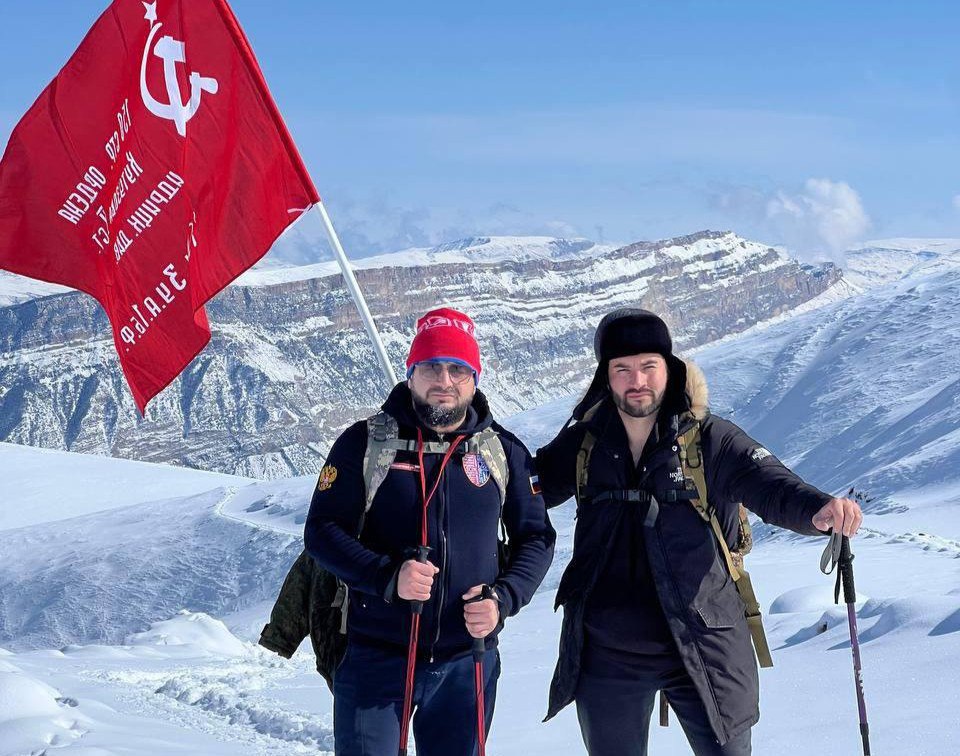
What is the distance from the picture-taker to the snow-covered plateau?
6.79 metres

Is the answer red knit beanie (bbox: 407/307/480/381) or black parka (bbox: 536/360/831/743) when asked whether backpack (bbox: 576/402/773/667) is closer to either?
black parka (bbox: 536/360/831/743)

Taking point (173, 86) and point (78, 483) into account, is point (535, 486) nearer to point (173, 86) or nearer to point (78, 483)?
point (173, 86)

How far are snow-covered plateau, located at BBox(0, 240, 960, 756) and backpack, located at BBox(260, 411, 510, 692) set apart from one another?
269cm

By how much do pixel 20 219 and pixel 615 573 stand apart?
13.3 ft

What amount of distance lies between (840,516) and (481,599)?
1.19 m

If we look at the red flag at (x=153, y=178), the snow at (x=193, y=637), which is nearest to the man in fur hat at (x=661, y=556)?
the red flag at (x=153, y=178)

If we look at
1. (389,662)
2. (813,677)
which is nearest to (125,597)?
(813,677)

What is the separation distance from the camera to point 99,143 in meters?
5.87

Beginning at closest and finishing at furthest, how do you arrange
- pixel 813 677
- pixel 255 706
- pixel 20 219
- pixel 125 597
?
pixel 20 219 < pixel 813 677 < pixel 255 706 < pixel 125 597

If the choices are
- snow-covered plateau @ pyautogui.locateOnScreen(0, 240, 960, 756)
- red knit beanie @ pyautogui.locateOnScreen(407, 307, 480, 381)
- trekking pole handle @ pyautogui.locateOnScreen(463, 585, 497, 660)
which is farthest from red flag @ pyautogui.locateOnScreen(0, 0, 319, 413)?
snow-covered plateau @ pyautogui.locateOnScreen(0, 240, 960, 756)

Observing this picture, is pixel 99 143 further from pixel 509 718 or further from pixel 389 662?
pixel 509 718

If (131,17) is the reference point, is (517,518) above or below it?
below

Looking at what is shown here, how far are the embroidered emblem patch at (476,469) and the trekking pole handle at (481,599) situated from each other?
357 mm

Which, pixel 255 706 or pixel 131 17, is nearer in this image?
pixel 131 17
